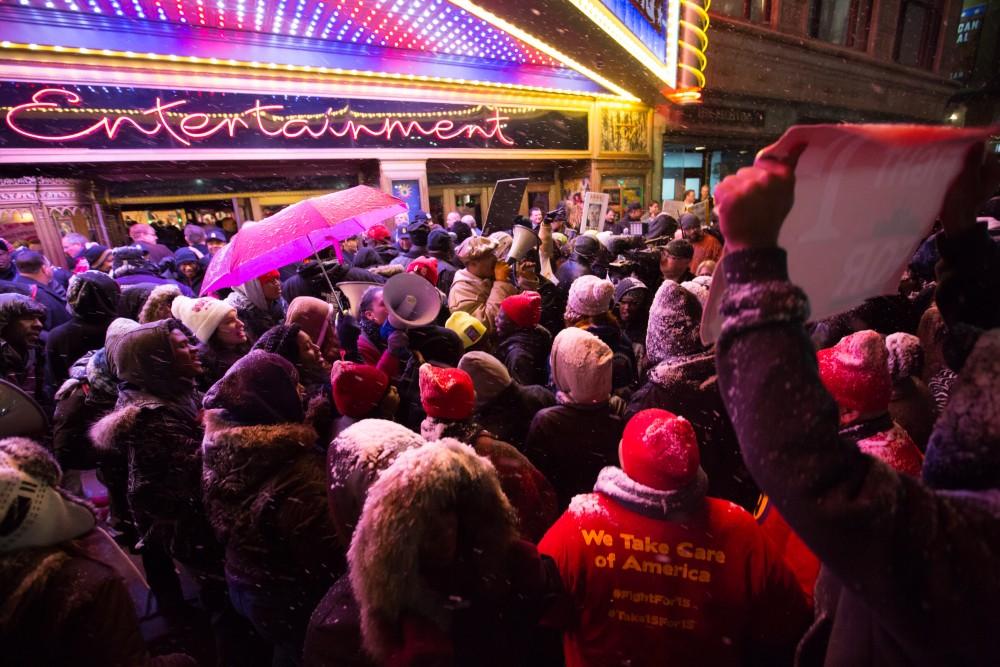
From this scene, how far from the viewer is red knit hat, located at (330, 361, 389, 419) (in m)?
2.31

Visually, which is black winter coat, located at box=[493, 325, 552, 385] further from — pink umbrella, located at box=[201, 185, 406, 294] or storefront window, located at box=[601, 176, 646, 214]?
storefront window, located at box=[601, 176, 646, 214]

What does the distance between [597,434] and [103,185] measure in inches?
381

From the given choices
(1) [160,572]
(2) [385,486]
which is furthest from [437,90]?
(2) [385,486]

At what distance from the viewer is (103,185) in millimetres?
7797

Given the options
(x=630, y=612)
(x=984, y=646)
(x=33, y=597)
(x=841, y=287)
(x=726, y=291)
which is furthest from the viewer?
(x=630, y=612)

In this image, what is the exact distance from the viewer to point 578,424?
2.25 meters

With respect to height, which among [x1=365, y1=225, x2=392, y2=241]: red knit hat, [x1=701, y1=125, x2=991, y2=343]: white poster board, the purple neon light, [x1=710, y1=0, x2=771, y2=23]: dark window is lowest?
[x1=365, y1=225, x2=392, y2=241]: red knit hat

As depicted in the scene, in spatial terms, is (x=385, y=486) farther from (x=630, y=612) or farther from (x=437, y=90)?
(x=437, y=90)

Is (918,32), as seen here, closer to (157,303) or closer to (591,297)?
(591,297)

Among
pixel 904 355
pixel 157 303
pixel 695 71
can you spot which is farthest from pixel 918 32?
pixel 157 303

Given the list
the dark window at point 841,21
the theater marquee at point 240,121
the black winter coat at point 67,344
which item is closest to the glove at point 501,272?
the black winter coat at point 67,344

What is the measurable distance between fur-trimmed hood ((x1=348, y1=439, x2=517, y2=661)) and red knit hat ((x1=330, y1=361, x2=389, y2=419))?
1.26 metres

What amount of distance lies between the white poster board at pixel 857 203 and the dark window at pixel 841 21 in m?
21.2

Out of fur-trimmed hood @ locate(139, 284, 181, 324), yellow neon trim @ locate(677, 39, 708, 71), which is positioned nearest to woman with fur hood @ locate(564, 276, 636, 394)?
fur-trimmed hood @ locate(139, 284, 181, 324)
